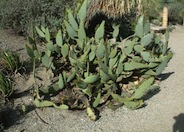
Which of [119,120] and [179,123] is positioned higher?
[119,120]

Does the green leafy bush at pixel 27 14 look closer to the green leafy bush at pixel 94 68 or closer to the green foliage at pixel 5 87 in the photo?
the green leafy bush at pixel 94 68

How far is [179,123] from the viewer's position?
19.1 ft

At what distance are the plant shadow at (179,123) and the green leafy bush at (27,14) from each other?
4.26m

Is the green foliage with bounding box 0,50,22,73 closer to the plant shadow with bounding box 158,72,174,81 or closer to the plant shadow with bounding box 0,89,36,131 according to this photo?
the plant shadow with bounding box 0,89,36,131

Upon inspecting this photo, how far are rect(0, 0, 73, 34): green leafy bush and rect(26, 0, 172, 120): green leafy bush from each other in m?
1.90

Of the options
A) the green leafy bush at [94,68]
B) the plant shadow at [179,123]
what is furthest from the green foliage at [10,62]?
the plant shadow at [179,123]

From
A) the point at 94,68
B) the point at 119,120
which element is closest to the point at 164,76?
the point at 94,68

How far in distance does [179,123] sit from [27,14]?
16.7 feet

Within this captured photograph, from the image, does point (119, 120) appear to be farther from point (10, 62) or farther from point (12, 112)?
point (10, 62)

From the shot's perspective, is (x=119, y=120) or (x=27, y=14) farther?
(x=27, y=14)

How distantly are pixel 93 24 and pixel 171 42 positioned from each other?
14.3 feet

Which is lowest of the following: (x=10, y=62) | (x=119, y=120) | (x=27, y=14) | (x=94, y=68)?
(x=119, y=120)

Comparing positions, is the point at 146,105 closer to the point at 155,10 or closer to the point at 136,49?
the point at 136,49

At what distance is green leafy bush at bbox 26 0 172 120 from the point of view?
237 inches
